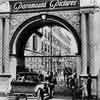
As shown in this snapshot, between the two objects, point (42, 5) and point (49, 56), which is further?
point (49, 56)

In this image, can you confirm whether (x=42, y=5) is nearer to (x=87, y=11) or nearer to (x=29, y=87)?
(x=87, y=11)

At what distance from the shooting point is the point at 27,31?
60.4 ft

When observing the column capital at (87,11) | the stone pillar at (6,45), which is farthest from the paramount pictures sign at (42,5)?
the stone pillar at (6,45)

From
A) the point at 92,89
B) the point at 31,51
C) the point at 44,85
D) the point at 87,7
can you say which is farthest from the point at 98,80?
the point at 31,51

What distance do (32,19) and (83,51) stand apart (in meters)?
3.44

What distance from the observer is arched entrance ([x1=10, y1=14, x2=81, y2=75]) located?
17175 mm

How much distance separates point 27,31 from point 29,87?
3781 mm

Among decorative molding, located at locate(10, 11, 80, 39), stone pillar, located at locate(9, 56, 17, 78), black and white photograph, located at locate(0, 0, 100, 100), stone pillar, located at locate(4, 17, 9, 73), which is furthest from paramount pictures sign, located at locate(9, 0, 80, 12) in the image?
stone pillar, located at locate(9, 56, 17, 78)

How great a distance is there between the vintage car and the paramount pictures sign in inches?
146

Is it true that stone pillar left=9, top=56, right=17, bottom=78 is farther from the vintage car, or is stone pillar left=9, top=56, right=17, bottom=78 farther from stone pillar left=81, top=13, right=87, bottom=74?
stone pillar left=81, top=13, right=87, bottom=74

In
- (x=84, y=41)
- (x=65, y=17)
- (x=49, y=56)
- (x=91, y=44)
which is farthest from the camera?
(x=49, y=56)

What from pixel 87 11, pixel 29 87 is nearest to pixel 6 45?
pixel 29 87

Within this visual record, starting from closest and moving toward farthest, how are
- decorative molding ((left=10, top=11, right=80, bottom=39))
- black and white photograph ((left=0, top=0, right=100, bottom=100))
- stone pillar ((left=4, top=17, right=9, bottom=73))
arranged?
black and white photograph ((left=0, top=0, right=100, bottom=100)) → decorative molding ((left=10, top=11, right=80, bottom=39)) → stone pillar ((left=4, top=17, right=9, bottom=73))

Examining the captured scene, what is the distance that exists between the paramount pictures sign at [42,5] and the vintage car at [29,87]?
372 cm
